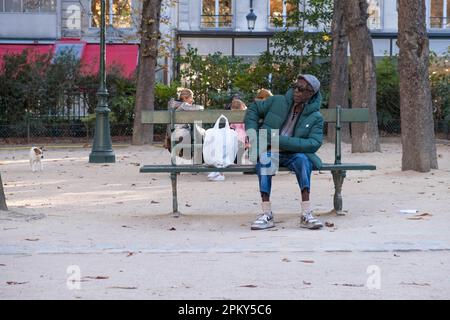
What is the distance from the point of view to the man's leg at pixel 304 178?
9430 millimetres

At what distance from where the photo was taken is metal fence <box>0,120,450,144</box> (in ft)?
90.2

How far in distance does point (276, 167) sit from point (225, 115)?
5.46 ft

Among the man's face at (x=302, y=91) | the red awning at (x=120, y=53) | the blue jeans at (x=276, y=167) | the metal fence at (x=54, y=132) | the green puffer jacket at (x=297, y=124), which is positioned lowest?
the metal fence at (x=54, y=132)

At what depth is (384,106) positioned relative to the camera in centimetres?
2958

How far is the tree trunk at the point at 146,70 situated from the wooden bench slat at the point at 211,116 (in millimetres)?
14941

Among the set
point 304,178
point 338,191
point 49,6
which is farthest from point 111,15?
point 304,178

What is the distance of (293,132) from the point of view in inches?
392

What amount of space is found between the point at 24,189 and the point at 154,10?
1300 centimetres

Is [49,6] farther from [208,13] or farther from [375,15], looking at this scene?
[375,15]

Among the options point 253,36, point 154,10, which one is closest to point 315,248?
point 154,10

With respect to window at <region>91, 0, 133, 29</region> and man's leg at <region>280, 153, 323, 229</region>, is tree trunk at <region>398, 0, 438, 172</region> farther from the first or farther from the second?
window at <region>91, 0, 133, 29</region>

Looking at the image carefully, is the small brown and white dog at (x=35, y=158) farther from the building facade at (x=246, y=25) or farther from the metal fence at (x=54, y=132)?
the building facade at (x=246, y=25)

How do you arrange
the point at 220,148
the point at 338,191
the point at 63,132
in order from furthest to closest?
the point at 63,132 < the point at 220,148 < the point at 338,191

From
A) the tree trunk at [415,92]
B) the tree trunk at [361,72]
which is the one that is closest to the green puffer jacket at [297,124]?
the tree trunk at [415,92]
